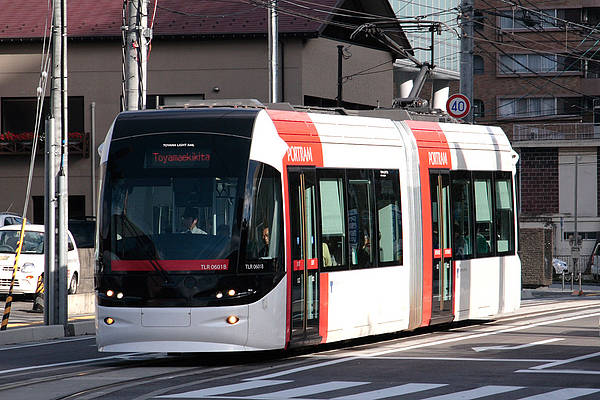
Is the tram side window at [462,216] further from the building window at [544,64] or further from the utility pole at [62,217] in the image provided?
the building window at [544,64]

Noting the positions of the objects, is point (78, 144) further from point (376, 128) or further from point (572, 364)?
point (572, 364)

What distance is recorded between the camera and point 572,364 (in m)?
13.8

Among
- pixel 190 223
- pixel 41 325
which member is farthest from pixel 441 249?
pixel 41 325

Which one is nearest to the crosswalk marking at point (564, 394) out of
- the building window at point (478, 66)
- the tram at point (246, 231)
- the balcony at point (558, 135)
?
the tram at point (246, 231)

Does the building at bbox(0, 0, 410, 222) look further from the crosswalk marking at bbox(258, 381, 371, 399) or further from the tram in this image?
the crosswalk marking at bbox(258, 381, 371, 399)

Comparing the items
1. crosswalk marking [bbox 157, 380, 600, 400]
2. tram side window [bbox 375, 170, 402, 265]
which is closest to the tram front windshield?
crosswalk marking [bbox 157, 380, 600, 400]

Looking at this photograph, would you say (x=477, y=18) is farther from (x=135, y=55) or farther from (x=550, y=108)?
(x=550, y=108)

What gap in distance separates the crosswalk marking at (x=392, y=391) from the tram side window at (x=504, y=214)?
355 inches

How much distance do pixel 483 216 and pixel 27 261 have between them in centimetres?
1239

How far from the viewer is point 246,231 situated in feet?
46.7

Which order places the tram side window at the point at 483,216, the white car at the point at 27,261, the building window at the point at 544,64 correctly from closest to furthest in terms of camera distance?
the tram side window at the point at 483,216 < the white car at the point at 27,261 < the building window at the point at 544,64

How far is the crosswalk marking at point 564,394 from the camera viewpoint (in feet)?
35.9

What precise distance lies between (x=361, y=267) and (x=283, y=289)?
83.0 inches

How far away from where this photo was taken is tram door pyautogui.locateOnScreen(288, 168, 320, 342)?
14.8 meters
